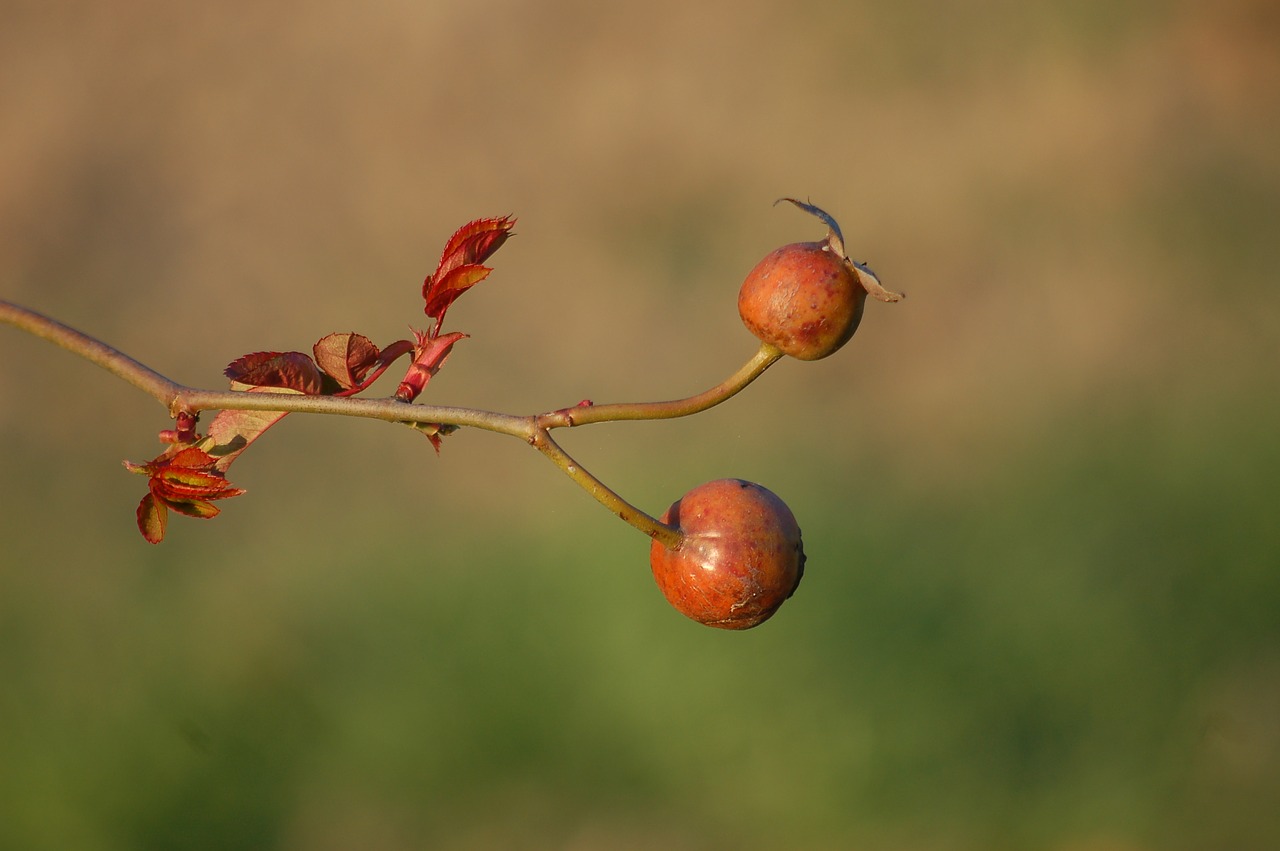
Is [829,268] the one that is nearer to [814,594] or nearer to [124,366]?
[124,366]

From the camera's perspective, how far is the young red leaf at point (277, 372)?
2.88ft

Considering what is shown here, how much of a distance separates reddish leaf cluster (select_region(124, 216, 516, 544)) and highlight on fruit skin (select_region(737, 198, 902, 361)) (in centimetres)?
18

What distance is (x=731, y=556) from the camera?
88cm

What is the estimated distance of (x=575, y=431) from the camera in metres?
3.31

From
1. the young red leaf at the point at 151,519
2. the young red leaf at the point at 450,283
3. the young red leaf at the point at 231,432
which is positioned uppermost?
the young red leaf at the point at 450,283

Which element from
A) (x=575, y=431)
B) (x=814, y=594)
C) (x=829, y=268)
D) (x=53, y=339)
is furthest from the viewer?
(x=575, y=431)

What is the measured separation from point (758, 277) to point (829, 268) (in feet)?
0.16

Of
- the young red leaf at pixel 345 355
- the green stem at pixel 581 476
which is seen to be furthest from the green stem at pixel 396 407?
the young red leaf at pixel 345 355

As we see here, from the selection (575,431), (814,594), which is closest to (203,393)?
(814,594)

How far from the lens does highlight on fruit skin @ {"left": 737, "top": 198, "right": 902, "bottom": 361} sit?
2.84ft

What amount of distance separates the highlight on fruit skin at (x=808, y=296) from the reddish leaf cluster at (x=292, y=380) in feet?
0.59

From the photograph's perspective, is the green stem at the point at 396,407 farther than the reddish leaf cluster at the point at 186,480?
No

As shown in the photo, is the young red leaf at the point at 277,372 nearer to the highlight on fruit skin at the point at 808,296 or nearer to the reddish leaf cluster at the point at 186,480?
the reddish leaf cluster at the point at 186,480

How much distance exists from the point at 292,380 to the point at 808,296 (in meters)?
0.35
